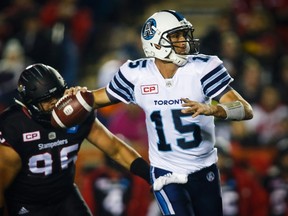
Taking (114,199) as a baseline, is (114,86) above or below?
above

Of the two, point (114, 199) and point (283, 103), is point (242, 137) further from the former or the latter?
point (114, 199)

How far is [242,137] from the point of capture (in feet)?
31.0

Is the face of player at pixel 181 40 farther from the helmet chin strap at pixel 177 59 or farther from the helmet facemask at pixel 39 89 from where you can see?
the helmet facemask at pixel 39 89

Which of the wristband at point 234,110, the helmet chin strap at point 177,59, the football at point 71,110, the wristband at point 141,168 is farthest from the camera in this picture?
the wristband at point 141,168

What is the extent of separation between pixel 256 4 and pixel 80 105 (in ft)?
21.0

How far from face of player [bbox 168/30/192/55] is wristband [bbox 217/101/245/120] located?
1.82ft

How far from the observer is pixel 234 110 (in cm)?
555

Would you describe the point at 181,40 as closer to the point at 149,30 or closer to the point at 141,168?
the point at 149,30

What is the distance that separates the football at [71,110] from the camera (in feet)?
18.8

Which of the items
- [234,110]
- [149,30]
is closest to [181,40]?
[149,30]

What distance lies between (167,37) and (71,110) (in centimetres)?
82

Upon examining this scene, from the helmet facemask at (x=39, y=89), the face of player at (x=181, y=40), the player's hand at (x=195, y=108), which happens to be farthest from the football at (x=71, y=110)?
the player's hand at (x=195, y=108)

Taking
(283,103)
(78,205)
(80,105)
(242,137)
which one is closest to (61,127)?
(80,105)

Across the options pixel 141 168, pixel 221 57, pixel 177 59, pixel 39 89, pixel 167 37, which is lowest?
pixel 221 57
